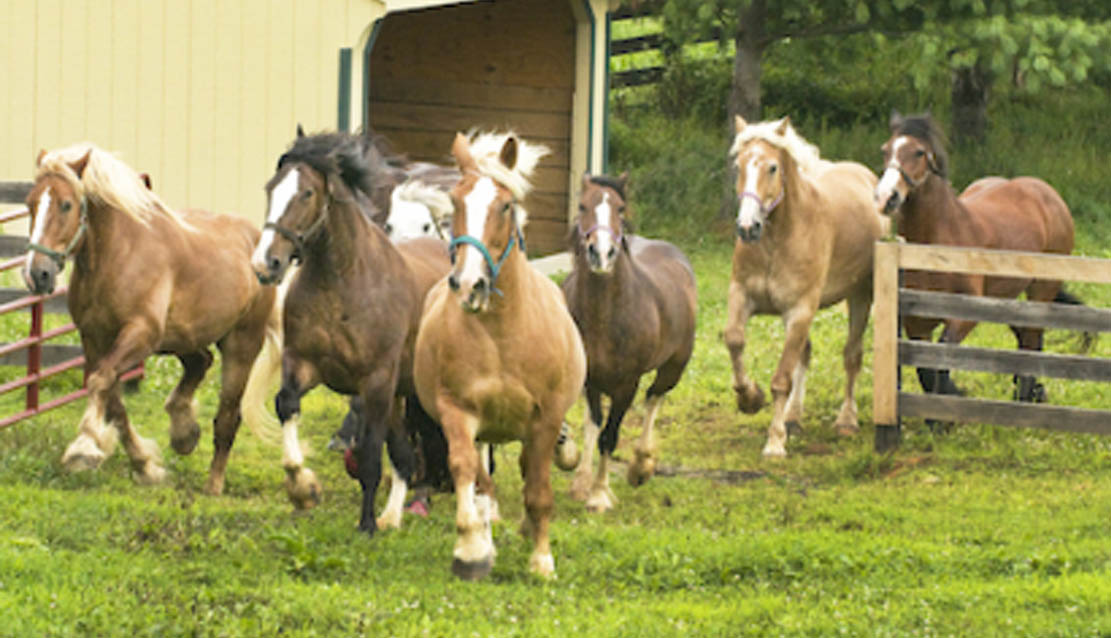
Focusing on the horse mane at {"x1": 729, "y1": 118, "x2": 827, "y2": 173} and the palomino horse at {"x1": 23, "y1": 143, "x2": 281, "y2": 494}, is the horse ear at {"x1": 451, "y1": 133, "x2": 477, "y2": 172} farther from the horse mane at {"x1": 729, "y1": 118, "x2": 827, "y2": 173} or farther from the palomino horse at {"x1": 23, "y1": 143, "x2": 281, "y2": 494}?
the horse mane at {"x1": 729, "y1": 118, "x2": 827, "y2": 173}

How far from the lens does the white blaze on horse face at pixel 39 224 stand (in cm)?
871

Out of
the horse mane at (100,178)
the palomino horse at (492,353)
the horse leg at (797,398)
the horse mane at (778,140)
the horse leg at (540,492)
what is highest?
the horse mane at (778,140)

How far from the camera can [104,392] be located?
8.89 metres

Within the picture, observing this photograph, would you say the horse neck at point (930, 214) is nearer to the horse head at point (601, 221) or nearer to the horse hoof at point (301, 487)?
the horse head at point (601, 221)

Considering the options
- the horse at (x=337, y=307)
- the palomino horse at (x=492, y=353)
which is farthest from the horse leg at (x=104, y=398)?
the palomino horse at (x=492, y=353)

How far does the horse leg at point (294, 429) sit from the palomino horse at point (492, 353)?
3.31ft

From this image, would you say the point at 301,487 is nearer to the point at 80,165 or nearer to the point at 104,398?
the point at 104,398

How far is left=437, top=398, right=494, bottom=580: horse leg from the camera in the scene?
731 centimetres

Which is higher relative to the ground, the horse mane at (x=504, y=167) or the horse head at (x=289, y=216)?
the horse mane at (x=504, y=167)

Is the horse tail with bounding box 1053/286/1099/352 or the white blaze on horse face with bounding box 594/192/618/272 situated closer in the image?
the white blaze on horse face with bounding box 594/192/618/272

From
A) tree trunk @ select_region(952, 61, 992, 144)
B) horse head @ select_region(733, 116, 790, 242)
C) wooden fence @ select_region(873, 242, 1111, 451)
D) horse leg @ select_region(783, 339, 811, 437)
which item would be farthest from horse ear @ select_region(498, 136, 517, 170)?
tree trunk @ select_region(952, 61, 992, 144)

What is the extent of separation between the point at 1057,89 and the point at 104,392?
61.3 ft

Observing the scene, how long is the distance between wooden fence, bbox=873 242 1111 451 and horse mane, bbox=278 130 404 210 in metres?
3.86

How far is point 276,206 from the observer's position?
8312 millimetres
